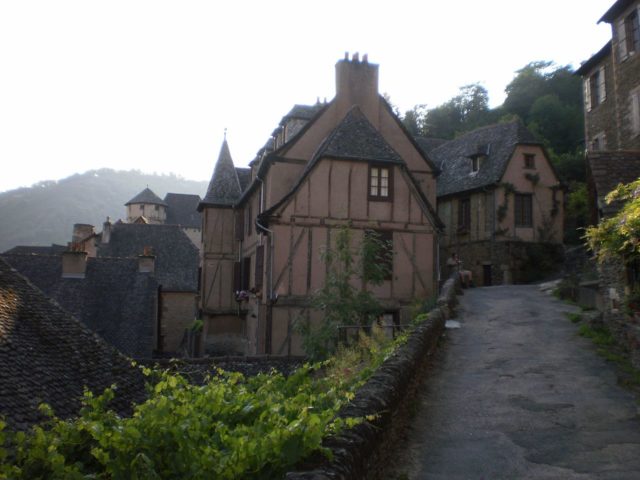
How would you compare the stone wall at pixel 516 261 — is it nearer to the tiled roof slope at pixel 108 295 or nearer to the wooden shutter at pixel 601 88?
the wooden shutter at pixel 601 88

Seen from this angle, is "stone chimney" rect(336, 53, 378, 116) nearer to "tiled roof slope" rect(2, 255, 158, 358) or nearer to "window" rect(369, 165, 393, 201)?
"window" rect(369, 165, 393, 201)

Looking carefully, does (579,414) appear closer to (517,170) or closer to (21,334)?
(21,334)

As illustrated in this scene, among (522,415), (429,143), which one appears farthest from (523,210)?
(522,415)

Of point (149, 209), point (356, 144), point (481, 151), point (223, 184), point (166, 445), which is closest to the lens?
point (166, 445)

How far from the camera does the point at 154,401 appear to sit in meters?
3.94

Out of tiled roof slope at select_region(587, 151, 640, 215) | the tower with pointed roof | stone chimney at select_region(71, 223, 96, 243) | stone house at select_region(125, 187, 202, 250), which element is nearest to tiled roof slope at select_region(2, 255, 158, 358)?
stone chimney at select_region(71, 223, 96, 243)

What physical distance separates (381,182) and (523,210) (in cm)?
1214

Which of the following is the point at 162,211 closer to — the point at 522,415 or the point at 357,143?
the point at 357,143

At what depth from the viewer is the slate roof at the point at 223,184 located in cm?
2464

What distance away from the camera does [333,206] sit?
1748cm

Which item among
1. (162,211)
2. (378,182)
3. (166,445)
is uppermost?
(162,211)

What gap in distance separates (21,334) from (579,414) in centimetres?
943

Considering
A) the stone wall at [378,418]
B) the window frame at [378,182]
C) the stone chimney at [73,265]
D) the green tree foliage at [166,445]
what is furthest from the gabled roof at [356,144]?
the green tree foliage at [166,445]

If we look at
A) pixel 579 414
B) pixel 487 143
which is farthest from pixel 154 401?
pixel 487 143
